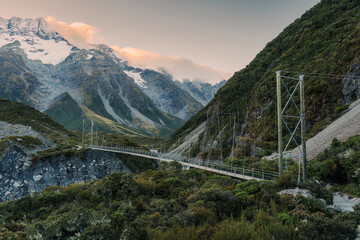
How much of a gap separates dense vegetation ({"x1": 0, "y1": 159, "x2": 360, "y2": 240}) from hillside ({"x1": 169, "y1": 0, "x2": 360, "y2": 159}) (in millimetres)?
24477

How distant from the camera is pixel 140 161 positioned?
5253cm

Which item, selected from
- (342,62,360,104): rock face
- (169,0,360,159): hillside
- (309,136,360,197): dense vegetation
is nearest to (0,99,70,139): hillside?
(169,0,360,159): hillside

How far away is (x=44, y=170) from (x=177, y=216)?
39.8 meters

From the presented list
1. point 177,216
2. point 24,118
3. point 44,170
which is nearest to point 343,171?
point 177,216

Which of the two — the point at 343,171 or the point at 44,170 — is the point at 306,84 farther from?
the point at 44,170

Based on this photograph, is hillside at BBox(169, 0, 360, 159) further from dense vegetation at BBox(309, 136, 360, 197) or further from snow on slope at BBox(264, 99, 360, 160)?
dense vegetation at BBox(309, 136, 360, 197)

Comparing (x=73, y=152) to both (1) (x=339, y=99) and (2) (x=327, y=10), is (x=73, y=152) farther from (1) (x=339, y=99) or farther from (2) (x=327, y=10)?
(2) (x=327, y=10)

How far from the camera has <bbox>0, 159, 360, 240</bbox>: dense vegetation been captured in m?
8.15

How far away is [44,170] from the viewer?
41656mm

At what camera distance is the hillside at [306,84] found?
1384 inches

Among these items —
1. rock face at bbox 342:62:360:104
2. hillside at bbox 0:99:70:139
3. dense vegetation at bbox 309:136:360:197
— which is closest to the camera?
dense vegetation at bbox 309:136:360:197

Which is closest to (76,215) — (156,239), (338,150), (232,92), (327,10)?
(156,239)

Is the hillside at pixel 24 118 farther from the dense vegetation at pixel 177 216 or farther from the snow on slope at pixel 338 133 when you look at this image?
the snow on slope at pixel 338 133

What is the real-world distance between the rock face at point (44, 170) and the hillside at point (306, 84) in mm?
25023
